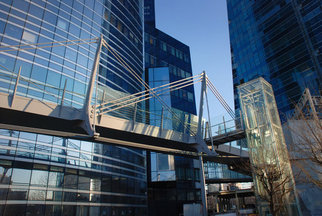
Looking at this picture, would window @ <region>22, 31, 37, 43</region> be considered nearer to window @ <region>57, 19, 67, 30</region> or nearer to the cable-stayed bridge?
window @ <region>57, 19, 67, 30</region>

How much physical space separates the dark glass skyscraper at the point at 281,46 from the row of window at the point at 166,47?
1772cm

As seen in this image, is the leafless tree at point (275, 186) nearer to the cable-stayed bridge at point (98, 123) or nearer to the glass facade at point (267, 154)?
the glass facade at point (267, 154)

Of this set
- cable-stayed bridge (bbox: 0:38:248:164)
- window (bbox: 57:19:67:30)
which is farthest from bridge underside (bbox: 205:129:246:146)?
window (bbox: 57:19:67:30)

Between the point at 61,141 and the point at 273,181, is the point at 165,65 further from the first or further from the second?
the point at 273,181

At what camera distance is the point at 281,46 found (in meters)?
54.2

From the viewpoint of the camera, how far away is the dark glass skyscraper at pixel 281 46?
47.0 meters

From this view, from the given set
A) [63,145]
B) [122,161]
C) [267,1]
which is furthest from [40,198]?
[267,1]

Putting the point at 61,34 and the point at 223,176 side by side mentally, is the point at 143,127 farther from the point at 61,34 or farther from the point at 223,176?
the point at 223,176

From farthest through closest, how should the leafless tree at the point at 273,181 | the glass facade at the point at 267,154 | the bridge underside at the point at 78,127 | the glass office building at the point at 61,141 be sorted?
the glass office building at the point at 61,141, the glass facade at the point at 267,154, the leafless tree at the point at 273,181, the bridge underside at the point at 78,127

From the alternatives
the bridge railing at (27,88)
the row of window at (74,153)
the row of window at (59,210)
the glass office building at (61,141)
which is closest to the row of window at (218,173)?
the glass office building at (61,141)

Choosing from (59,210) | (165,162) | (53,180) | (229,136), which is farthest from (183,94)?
(59,210)

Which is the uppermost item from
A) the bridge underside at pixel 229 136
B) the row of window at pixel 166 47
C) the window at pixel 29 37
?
the row of window at pixel 166 47

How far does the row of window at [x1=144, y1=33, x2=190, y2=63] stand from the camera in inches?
2152

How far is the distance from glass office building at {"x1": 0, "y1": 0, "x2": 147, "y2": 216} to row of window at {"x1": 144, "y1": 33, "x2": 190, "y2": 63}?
557 inches
